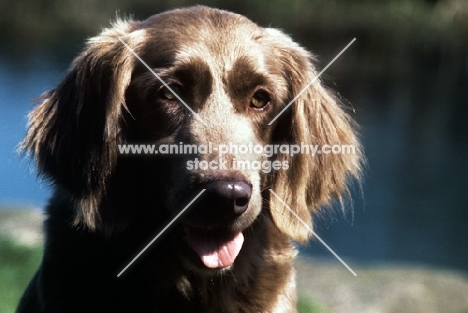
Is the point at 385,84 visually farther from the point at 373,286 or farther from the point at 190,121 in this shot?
the point at 190,121

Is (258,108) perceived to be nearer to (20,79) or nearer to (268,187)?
(268,187)

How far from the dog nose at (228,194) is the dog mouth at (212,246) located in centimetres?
28

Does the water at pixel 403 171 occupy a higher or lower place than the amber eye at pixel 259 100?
lower

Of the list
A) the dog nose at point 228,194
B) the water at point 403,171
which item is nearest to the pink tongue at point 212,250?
the dog nose at point 228,194

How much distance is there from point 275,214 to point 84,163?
1.05 metres

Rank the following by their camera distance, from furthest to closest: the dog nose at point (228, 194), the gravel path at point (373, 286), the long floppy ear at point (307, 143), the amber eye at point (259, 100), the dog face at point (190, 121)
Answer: the gravel path at point (373, 286) → the long floppy ear at point (307, 143) → the amber eye at point (259, 100) → the dog face at point (190, 121) → the dog nose at point (228, 194)

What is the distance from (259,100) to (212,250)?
0.85 meters

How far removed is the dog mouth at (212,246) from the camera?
453 centimetres

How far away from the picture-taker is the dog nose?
4.25 m

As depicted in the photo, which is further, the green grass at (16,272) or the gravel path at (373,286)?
the gravel path at (373,286)

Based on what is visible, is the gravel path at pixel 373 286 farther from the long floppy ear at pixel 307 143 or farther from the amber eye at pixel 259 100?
the amber eye at pixel 259 100

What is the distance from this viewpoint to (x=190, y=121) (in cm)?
466

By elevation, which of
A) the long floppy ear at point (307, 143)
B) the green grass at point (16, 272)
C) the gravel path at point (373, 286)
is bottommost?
the gravel path at point (373, 286)

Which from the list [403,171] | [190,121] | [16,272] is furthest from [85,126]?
[403,171]
